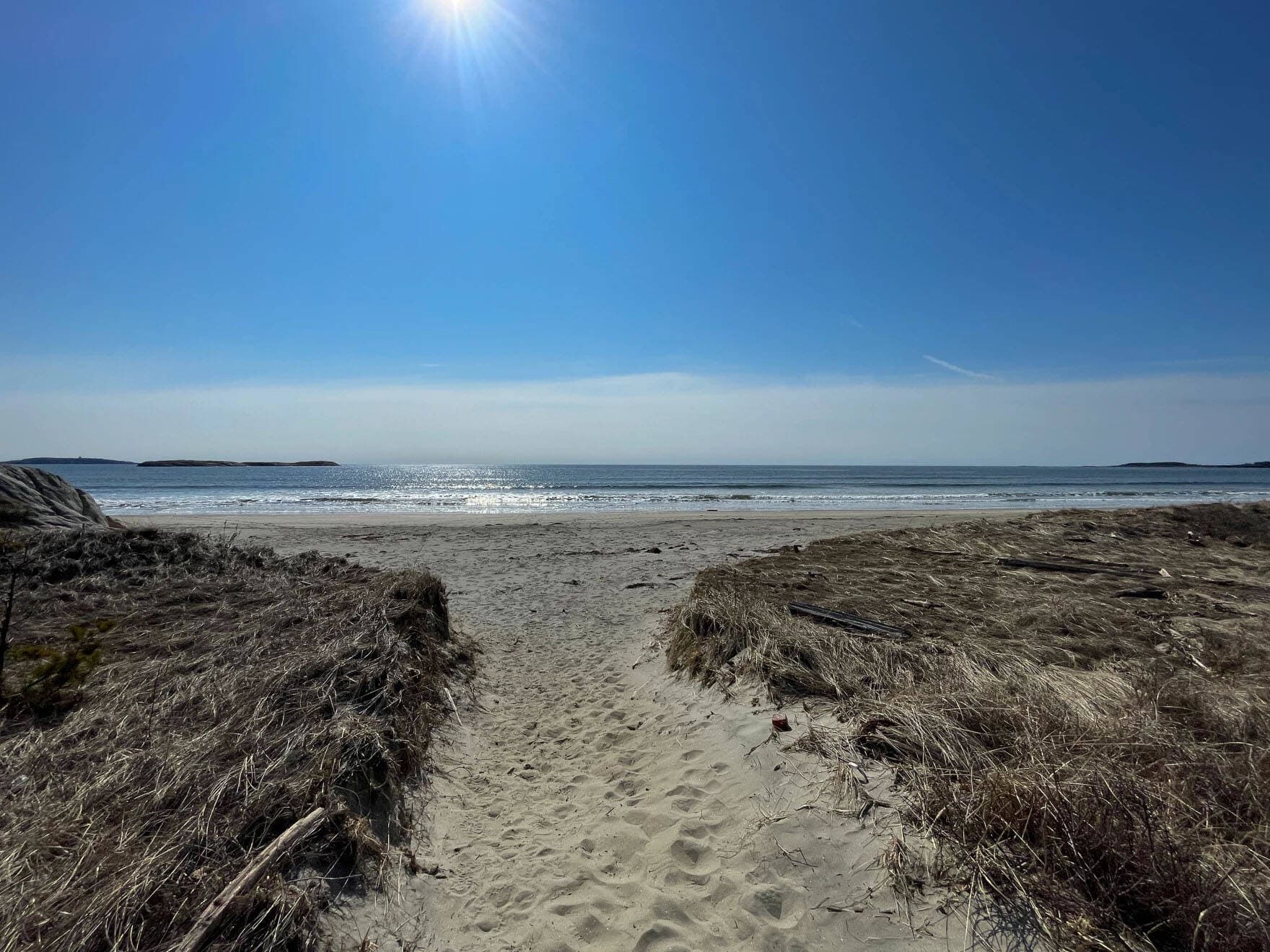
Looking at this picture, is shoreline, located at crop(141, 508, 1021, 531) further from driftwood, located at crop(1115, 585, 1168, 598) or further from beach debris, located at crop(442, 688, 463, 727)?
beach debris, located at crop(442, 688, 463, 727)

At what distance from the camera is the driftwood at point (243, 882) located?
6.98 feet

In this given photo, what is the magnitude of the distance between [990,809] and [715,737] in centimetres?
201

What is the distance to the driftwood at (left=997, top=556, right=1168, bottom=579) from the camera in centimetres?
902

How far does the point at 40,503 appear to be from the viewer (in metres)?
9.97

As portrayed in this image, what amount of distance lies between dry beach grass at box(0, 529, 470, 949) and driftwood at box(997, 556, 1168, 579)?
8.99 m

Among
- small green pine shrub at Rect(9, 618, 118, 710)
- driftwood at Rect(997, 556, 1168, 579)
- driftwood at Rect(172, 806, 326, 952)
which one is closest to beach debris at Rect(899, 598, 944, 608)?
driftwood at Rect(997, 556, 1168, 579)

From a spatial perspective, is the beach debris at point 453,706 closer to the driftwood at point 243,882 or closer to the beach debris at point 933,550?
the driftwood at point 243,882

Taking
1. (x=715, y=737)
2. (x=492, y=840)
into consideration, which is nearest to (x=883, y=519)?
(x=715, y=737)

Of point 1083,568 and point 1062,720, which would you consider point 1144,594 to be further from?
point 1062,720

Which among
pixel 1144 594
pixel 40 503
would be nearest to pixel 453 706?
pixel 1144 594

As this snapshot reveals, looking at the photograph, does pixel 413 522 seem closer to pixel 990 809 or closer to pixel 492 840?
pixel 492 840

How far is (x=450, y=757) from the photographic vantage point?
14.9 ft

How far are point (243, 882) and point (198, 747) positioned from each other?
1.25 meters

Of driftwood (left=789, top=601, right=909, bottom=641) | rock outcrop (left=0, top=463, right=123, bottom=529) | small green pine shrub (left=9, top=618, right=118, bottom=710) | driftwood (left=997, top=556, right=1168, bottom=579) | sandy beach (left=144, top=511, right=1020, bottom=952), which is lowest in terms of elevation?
sandy beach (left=144, top=511, right=1020, bottom=952)
